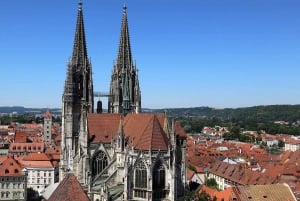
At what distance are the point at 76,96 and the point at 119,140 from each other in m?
18.2

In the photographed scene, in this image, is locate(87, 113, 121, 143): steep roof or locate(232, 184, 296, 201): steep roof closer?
locate(232, 184, 296, 201): steep roof

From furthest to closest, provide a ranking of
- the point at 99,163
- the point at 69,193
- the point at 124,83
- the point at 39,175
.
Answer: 1. the point at 39,175
2. the point at 124,83
3. the point at 99,163
4. the point at 69,193

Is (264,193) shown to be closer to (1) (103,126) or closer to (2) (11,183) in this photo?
(1) (103,126)

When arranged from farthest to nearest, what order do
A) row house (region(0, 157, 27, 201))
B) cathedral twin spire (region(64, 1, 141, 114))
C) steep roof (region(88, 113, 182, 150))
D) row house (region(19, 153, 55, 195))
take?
1. row house (region(19, 153, 55, 195))
2. row house (region(0, 157, 27, 201))
3. cathedral twin spire (region(64, 1, 141, 114))
4. steep roof (region(88, 113, 182, 150))

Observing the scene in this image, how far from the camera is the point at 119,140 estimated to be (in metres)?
72.6

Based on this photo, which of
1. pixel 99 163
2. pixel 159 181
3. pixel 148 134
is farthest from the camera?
Answer: pixel 99 163

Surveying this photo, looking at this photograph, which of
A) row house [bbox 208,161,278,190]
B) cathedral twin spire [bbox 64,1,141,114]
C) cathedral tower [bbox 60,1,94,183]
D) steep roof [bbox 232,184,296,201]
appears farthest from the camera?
row house [bbox 208,161,278,190]

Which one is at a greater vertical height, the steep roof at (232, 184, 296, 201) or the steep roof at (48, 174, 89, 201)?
the steep roof at (48, 174, 89, 201)

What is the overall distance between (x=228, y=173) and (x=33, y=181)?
148 feet

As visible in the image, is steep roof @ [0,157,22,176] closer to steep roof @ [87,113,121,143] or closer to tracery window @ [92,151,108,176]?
tracery window @ [92,151,108,176]

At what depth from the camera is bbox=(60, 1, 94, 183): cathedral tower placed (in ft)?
281

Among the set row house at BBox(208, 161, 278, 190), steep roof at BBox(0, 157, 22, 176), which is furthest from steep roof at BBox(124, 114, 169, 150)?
steep roof at BBox(0, 157, 22, 176)

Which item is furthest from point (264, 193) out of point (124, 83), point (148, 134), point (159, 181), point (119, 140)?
point (124, 83)

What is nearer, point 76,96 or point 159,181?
point 159,181
